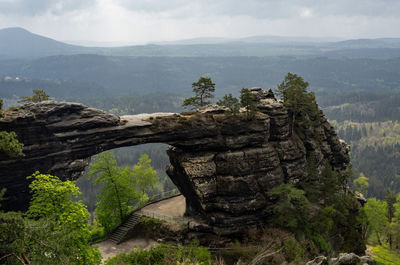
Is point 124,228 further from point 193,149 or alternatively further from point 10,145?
point 10,145

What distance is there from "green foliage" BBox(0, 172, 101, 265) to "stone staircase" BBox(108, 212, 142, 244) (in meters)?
15.9

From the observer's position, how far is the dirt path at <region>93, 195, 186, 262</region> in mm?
40081

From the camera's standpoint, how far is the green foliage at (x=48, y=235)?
18281 mm

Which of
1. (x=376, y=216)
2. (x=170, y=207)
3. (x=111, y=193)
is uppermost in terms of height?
(x=111, y=193)

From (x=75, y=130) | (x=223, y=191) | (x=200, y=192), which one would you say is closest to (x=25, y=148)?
(x=75, y=130)

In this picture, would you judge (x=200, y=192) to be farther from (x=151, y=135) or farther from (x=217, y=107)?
(x=217, y=107)

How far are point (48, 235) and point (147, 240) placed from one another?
23465 mm

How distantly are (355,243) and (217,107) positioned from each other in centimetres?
3177

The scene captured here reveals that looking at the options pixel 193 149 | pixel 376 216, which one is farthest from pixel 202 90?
pixel 376 216

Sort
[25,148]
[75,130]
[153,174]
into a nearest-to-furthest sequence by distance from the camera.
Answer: [25,148] < [75,130] < [153,174]

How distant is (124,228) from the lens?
44438mm

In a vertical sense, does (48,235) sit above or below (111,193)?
above

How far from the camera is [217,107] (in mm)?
47156

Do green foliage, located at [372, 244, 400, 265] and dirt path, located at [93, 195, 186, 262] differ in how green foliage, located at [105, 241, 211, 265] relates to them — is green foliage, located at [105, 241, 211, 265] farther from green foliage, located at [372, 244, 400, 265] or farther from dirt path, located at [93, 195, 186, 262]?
green foliage, located at [372, 244, 400, 265]
